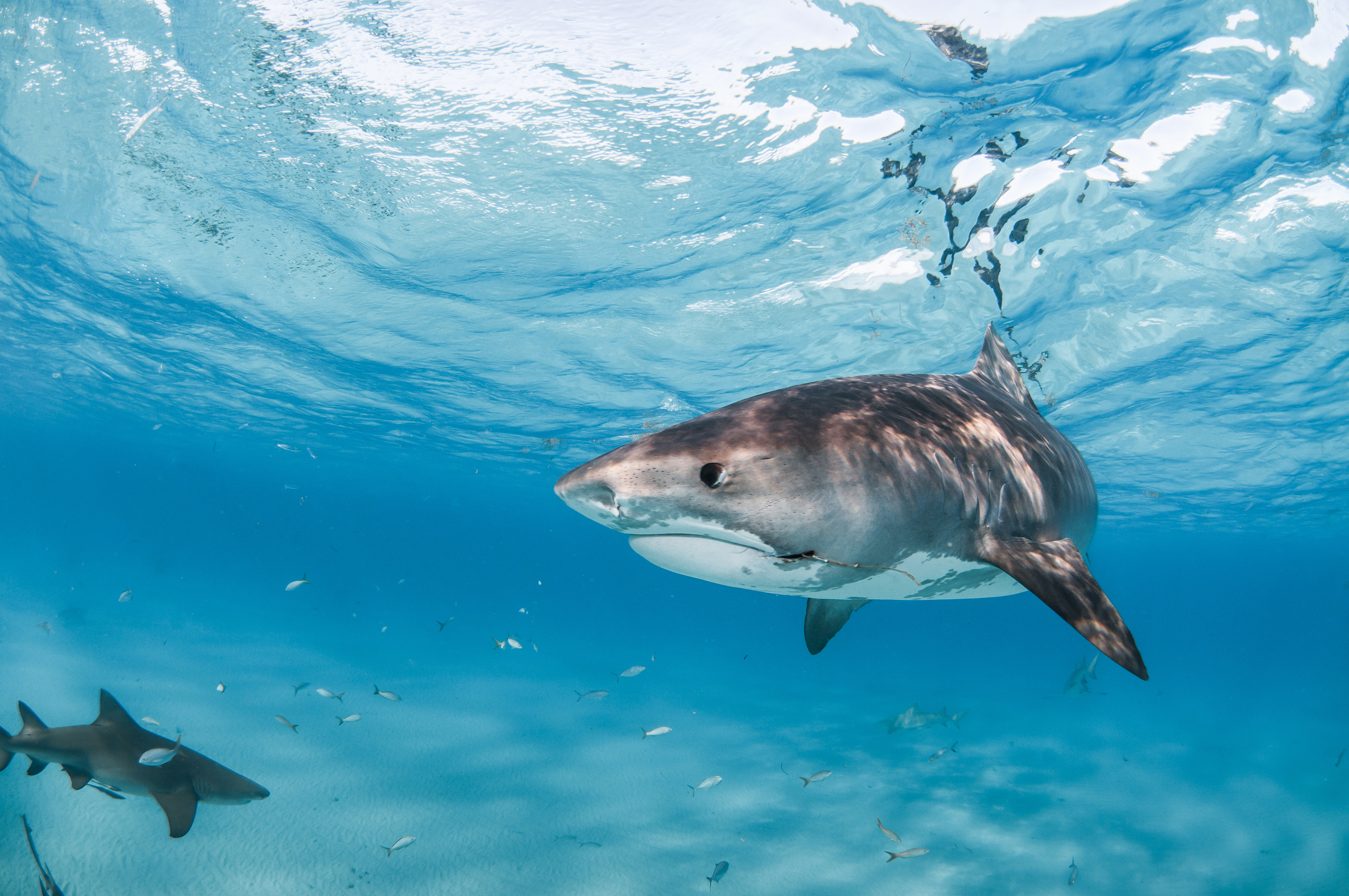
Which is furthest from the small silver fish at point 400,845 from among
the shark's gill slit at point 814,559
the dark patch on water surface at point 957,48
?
the dark patch on water surface at point 957,48

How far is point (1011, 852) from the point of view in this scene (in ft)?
31.2

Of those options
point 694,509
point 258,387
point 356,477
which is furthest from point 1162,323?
point 356,477

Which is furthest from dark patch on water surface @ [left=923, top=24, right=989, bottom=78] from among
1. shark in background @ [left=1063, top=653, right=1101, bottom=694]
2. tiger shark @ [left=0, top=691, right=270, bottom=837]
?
shark in background @ [left=1063, top=653, right=1101, bottom=694]

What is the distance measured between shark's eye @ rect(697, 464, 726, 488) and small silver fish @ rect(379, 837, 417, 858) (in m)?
7.22

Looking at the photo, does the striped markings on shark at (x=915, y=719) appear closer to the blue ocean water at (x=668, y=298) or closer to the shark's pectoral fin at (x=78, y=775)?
the blue ocean water at (x=668, y=298)

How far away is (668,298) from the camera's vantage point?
13.0 metres

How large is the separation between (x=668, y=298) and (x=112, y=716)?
411 inches

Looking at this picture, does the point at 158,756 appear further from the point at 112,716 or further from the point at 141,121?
the point at 141,121

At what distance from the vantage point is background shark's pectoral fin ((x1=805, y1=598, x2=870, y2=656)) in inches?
165

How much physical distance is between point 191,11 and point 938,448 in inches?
422

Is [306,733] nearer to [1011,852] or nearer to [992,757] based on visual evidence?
[1011,852]

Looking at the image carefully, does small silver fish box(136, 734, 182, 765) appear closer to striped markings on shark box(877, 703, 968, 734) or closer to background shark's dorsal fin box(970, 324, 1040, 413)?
background shark's dorsal fin box(970, 324, 1040, 413)

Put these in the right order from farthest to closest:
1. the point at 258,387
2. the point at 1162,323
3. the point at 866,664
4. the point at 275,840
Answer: the point at 866,664
the point at 258,387
the point at 1162,323
the point at 275,840

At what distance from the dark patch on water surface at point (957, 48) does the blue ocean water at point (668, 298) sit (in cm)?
6
